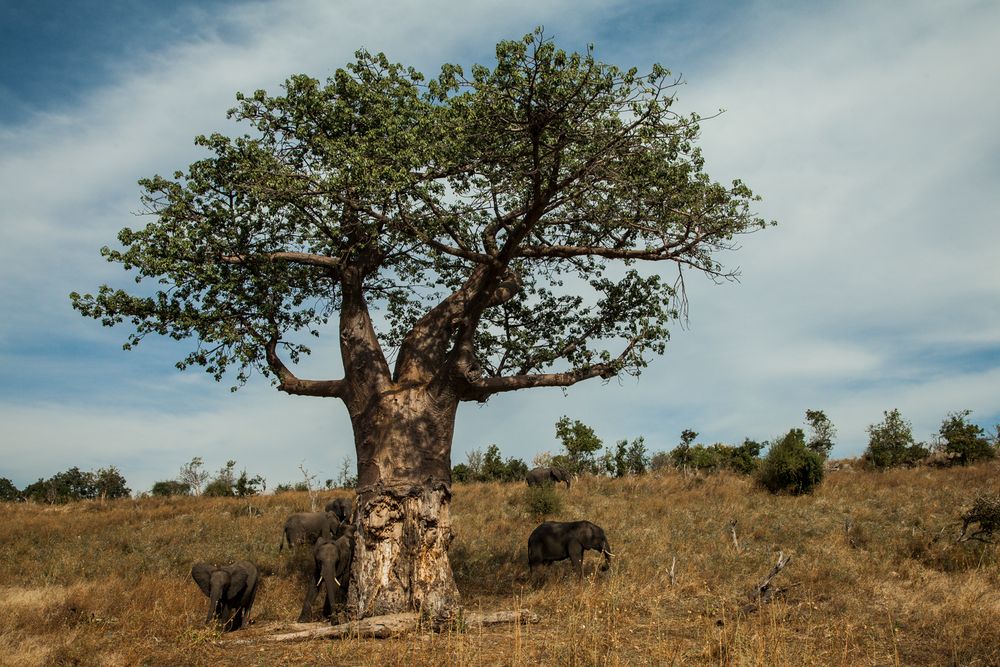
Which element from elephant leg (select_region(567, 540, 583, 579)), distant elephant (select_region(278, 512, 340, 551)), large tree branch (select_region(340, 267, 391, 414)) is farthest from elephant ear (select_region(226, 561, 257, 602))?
elephant leg (select_region(567, 540, 583, 579))

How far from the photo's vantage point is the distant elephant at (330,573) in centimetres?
1272

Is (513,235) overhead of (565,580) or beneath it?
overhead

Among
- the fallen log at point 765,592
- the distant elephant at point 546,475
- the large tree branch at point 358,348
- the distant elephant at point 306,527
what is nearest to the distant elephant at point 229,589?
the large tree branch at point 358,348

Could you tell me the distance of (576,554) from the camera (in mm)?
14734

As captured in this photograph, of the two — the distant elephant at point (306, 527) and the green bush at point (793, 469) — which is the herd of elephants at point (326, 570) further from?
the green bush at point (793, 469)

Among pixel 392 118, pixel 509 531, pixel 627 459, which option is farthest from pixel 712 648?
pixel 627 459

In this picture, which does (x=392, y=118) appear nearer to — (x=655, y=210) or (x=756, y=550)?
(x=655, y=210)

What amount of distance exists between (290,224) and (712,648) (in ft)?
32.9

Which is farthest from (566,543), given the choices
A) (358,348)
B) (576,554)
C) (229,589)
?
(229,589)

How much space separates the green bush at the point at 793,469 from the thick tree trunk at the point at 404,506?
15480mm

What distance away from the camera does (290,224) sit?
1416cm

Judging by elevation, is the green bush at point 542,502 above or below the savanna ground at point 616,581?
above

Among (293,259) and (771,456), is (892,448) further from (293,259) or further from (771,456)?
(293,259)

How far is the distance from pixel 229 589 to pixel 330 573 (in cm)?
162
